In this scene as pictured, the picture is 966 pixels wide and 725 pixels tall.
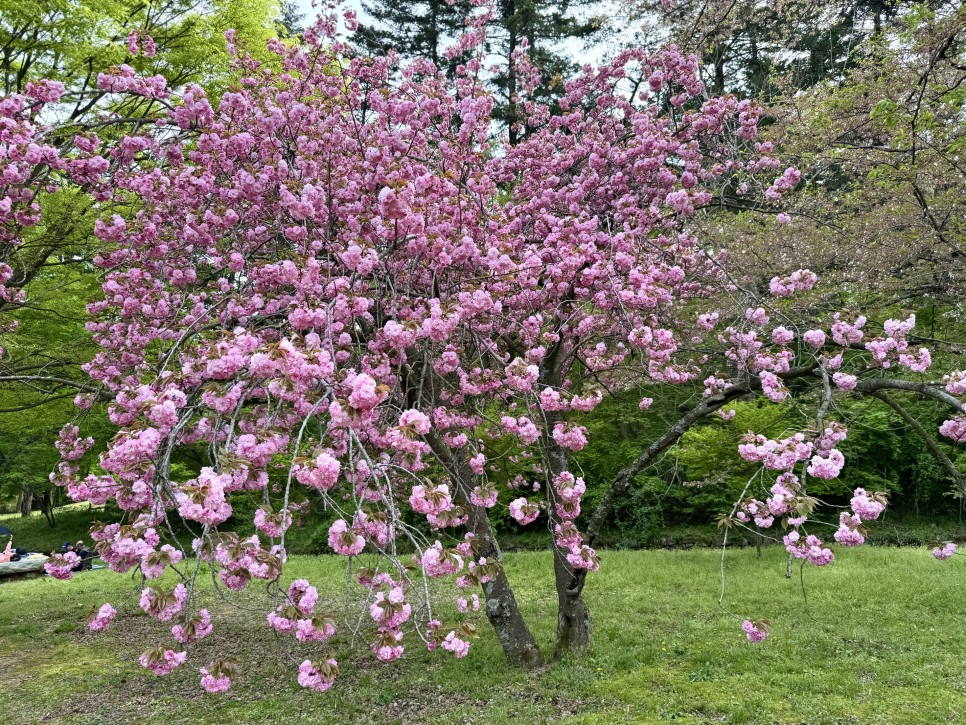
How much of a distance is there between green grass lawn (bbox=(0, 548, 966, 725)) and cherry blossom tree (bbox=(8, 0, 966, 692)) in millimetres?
675

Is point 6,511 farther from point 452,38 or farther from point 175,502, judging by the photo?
point 175,502

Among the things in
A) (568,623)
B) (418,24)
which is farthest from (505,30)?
(568,623)

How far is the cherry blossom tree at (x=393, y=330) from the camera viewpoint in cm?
271

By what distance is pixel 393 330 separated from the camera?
3.32 metres

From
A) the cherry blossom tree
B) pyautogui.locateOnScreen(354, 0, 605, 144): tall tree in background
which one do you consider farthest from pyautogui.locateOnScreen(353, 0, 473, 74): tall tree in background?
the cherry blossom tree

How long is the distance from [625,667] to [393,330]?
4308mm

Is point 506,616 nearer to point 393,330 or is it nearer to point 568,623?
point 568,623

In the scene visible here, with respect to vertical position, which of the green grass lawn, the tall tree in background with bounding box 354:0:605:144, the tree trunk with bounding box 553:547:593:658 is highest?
the tall tree in background with bounding box 354:0:605:144

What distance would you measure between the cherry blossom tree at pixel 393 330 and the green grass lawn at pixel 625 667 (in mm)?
675

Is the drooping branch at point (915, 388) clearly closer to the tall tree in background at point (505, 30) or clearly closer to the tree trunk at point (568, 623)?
the tree trunk at point (568, 623)

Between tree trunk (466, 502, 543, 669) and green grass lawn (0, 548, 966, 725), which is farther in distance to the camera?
tree trunk (466, 502, 543, 669)

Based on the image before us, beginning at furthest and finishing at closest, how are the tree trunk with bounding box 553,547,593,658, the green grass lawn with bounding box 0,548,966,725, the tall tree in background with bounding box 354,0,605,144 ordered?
the tall tree in background with bounding box 354,0,605,144
the tree trunk with bounding box 553,547,593,658
the green grass lawn with bounding box 0,548,966,725

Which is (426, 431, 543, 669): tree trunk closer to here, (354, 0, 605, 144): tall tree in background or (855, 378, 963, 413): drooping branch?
(855, 378, 963, 413): drooping branch

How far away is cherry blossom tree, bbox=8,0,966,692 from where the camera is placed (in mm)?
2711
